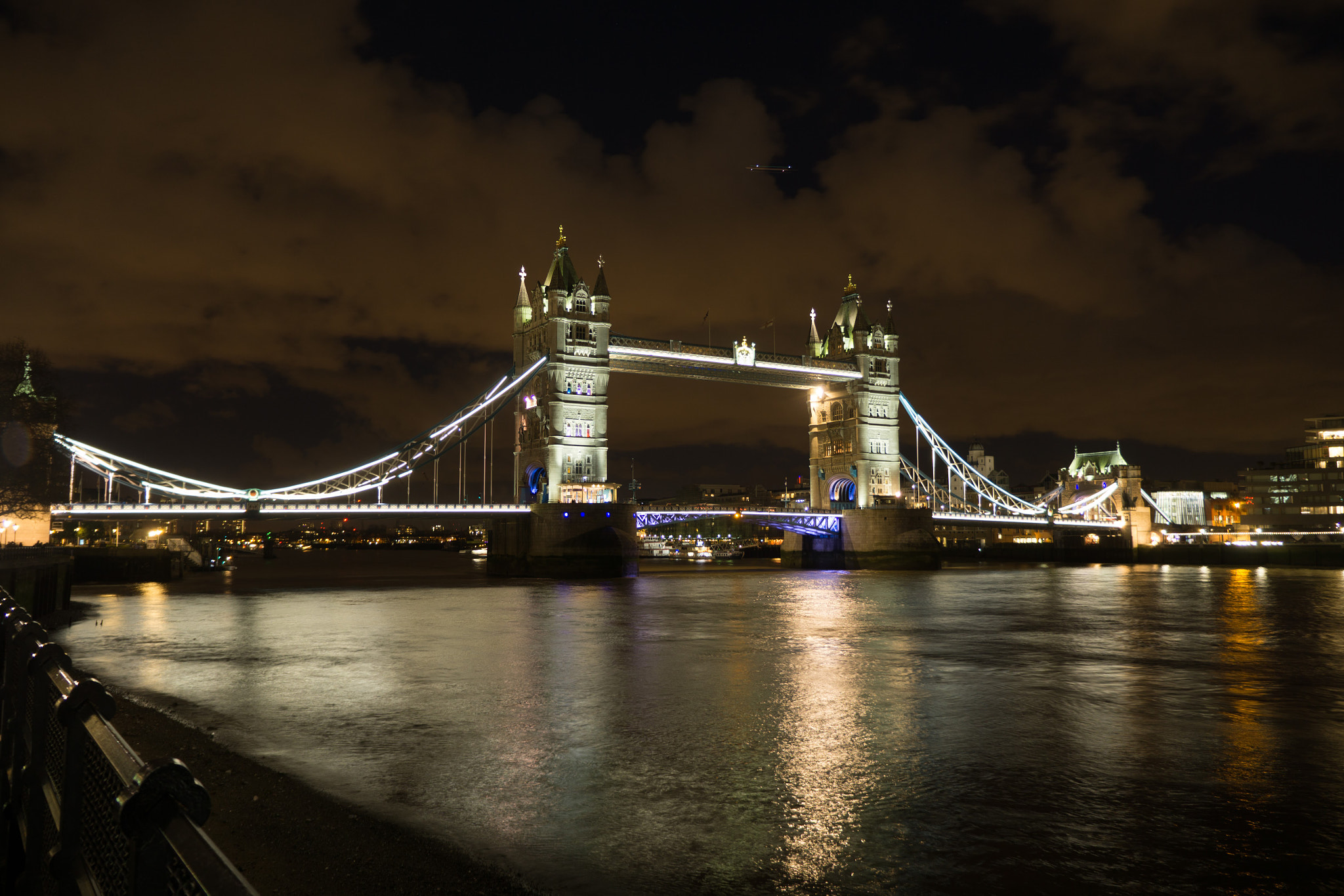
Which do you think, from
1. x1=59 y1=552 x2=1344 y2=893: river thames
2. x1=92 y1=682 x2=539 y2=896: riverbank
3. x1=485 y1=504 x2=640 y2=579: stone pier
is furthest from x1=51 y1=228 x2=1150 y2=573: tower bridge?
x1=92 y1=682 x2=539 y2=896: riverbank

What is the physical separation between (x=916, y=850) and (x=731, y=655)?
13.9 metres

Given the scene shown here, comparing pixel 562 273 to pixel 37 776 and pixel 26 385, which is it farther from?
pixel 37 776

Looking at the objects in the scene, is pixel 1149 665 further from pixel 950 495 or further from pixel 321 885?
pixel 950 495

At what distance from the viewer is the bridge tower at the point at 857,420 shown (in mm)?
70438

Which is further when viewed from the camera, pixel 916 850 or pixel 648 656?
pixel 648 656

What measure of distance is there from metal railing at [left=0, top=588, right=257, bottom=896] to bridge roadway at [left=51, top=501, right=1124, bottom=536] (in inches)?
1739

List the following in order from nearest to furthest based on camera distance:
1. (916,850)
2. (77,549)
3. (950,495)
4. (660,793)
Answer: (916,850)
(660,793)
(77,549)
(950,495)

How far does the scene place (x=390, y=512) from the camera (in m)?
49.6

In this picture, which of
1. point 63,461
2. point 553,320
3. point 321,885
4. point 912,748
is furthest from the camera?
point 553,320

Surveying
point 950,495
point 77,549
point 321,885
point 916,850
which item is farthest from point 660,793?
point 950,495

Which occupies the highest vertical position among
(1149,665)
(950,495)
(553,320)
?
(553,320)

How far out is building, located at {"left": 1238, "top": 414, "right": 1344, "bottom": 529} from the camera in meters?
114

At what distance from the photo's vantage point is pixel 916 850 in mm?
7836

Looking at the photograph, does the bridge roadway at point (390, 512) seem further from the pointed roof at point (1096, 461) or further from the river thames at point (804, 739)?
the pointed roof at point (1096, 461)
